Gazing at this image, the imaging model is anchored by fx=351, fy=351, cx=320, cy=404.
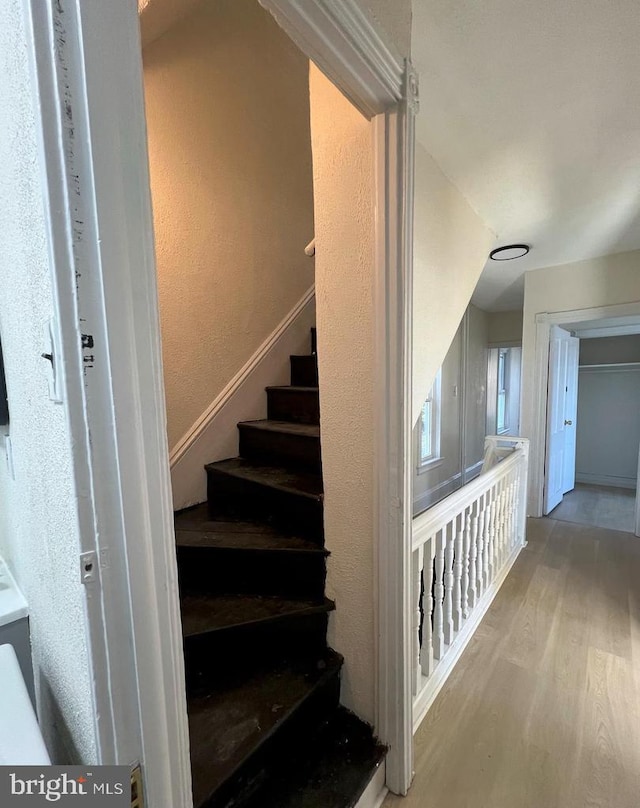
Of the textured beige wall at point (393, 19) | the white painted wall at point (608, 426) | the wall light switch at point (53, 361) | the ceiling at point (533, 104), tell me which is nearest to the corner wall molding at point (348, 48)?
the textured beige wall at point (393, 19)

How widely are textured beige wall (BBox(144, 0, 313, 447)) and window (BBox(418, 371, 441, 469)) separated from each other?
2.46 m

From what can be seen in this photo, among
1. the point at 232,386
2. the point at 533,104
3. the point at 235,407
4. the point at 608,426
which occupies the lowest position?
the point at 608,426

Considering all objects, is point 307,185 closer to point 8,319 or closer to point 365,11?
point 365,11

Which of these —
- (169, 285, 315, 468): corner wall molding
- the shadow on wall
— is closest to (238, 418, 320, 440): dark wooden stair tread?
(169, 285, 315, 468): corner wall molding

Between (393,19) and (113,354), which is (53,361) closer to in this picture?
(113,354)

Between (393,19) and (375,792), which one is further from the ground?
(393,19)

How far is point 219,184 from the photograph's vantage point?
192cm

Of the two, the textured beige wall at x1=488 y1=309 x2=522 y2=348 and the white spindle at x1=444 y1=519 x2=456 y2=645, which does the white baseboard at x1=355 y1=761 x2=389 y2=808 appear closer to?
the white spindle at x1=444 y1=519 x2=456 y2=645

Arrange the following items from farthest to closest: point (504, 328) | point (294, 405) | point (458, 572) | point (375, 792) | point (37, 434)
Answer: point (504, 328) < point (294, 405) < point (458, 572) < point (375, 792) < point (37, 434)

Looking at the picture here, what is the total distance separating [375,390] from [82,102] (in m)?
0.85

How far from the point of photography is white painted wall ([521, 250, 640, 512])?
2967 mm

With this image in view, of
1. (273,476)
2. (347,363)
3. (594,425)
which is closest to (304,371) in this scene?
(273,476)

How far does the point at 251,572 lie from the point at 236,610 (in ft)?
0.47

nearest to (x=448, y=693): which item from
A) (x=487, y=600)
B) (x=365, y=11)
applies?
(x=487, y=600)
